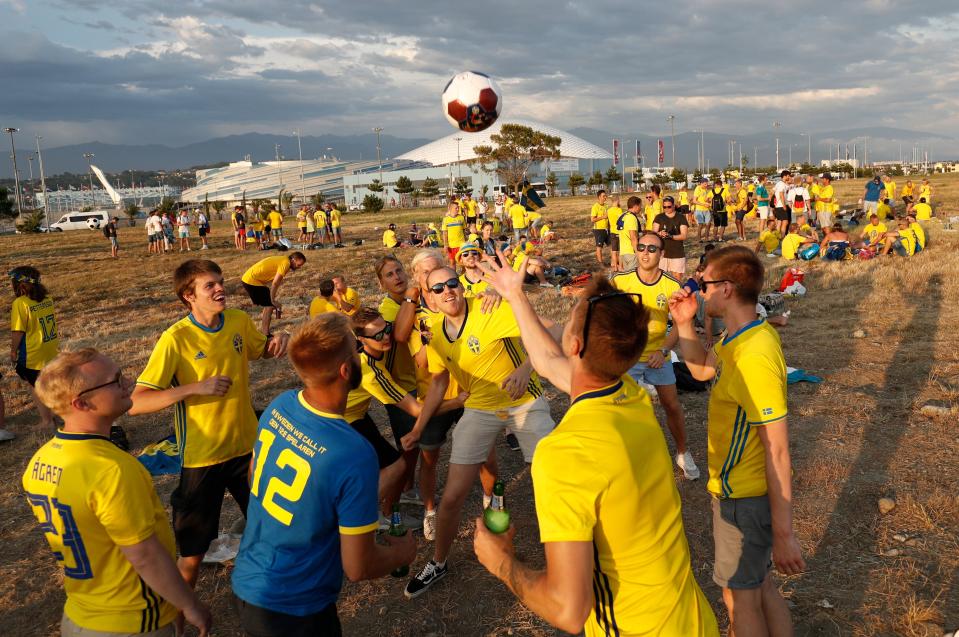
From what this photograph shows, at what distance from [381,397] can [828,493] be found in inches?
148

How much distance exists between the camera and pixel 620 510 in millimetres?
1750

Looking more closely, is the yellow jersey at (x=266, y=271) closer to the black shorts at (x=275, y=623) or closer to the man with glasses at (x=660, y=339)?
the man with glasses at (x=660, y=339)

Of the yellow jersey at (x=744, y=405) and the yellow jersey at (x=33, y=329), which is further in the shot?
the yellow jersey at (x=33, y=329)

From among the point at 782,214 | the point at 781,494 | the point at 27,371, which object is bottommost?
the point at 27,371

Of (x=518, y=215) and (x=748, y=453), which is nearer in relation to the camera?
(x=748, y=453)

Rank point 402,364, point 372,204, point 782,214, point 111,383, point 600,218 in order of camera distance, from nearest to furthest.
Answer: point 111,383 < point 402,364 < point 600,218 < point 782,214 < point 372,204

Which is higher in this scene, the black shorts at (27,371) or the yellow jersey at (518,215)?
the yellow jersey at (518,215)

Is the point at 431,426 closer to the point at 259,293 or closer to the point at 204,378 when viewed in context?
the point at 204,378

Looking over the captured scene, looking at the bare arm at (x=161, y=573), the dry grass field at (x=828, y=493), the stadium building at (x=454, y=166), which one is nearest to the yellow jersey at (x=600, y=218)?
the dry grass field at (x=828, y=493)

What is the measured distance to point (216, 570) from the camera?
457 cm

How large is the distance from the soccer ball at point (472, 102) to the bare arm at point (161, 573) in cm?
840

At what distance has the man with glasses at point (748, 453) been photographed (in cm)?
268

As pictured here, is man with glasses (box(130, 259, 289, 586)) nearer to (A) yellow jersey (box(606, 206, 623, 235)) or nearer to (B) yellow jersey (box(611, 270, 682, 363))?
Answer: (B) yellow jersey (box(611, 270, 682, 363))

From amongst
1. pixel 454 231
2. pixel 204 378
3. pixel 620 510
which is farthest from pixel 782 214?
pixel 620 510
